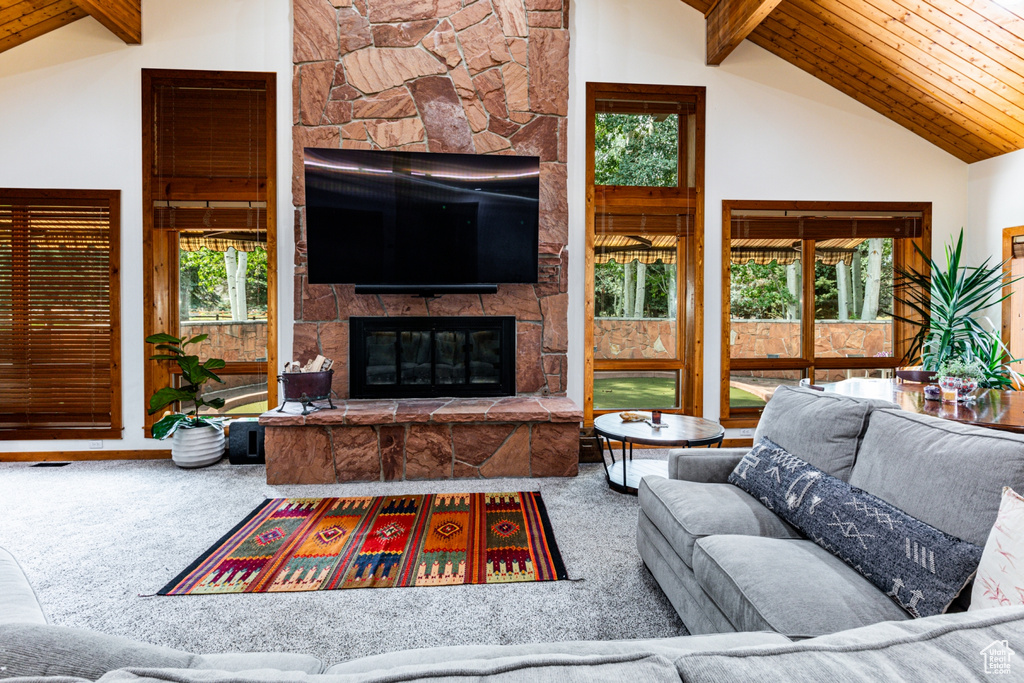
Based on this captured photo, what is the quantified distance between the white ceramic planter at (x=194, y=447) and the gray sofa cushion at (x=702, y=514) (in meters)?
3.41

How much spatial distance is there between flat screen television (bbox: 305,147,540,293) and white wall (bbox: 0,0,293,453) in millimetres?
501

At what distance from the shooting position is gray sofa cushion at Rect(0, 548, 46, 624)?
2.75 feet

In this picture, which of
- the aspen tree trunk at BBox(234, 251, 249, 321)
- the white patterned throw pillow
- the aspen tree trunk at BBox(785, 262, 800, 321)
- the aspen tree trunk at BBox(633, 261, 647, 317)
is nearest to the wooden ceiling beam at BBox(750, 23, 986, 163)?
the aspen tree trunk at BBox(785, 262, 800, 321)

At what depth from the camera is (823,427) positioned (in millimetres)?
1901

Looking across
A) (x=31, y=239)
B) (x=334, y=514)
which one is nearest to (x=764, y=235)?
(x=334, y=514)

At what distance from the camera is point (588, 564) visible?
2396 millimetres

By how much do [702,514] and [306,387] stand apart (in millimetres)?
2796

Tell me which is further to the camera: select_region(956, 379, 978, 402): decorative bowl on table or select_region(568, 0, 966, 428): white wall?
select_region(568, 0, 966, 428): white wall

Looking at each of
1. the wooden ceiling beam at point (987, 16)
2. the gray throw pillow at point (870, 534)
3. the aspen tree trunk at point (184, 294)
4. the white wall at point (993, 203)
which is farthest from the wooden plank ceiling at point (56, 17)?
the white wall at point (993, 203)

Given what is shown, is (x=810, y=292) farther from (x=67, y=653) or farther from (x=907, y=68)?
(x=67, y=653)

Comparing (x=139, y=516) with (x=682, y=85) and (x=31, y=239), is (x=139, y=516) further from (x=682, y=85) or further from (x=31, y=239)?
(x=682, y=85)

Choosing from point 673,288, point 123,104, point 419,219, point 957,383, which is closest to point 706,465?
point 957,383

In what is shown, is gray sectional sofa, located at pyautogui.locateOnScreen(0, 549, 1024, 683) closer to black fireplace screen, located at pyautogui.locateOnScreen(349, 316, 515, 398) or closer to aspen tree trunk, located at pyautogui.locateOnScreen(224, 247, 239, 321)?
black fireplace screen, located at pyautogui.locateOnScreen(349, 316, 515, 398)

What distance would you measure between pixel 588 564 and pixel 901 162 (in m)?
4.66
